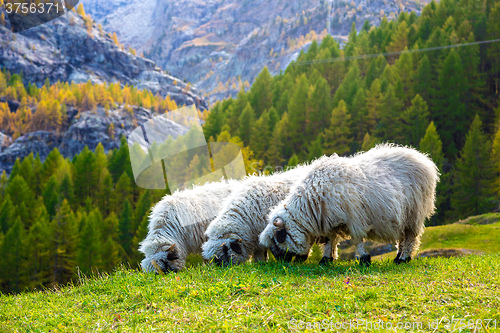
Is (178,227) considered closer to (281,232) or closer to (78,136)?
(281,232)

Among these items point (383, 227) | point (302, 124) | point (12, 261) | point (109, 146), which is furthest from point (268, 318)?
point (109, 146)

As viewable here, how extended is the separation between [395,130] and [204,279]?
50.0 m

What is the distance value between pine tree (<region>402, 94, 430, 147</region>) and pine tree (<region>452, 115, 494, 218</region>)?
23.1 feet

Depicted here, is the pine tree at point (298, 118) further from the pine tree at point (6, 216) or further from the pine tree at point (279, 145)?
the pine tree at point (6, 216)

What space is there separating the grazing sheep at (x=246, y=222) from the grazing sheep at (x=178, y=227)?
0.87 metres

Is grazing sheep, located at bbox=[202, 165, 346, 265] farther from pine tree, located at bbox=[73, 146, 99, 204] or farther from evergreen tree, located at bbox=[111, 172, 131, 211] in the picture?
pine tree, located at bbox=[73, 146, 99, 204]

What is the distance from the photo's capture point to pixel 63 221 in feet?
170

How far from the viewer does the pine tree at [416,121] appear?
5081 cm

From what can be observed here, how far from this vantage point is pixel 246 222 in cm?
966

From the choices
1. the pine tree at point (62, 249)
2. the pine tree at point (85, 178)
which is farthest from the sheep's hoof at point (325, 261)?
the pine tree at point (85, 178)

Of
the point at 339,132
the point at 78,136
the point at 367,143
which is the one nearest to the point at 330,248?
the point at 367,143

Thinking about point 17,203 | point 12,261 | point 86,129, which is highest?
point 86,129

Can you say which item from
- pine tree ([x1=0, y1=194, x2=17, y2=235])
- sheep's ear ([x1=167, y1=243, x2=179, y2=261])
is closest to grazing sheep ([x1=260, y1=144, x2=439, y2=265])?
sheep's ear ([x1=167, y1=243, x2=179, y2=261])

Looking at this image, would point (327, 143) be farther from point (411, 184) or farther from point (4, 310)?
point (4, 310)
